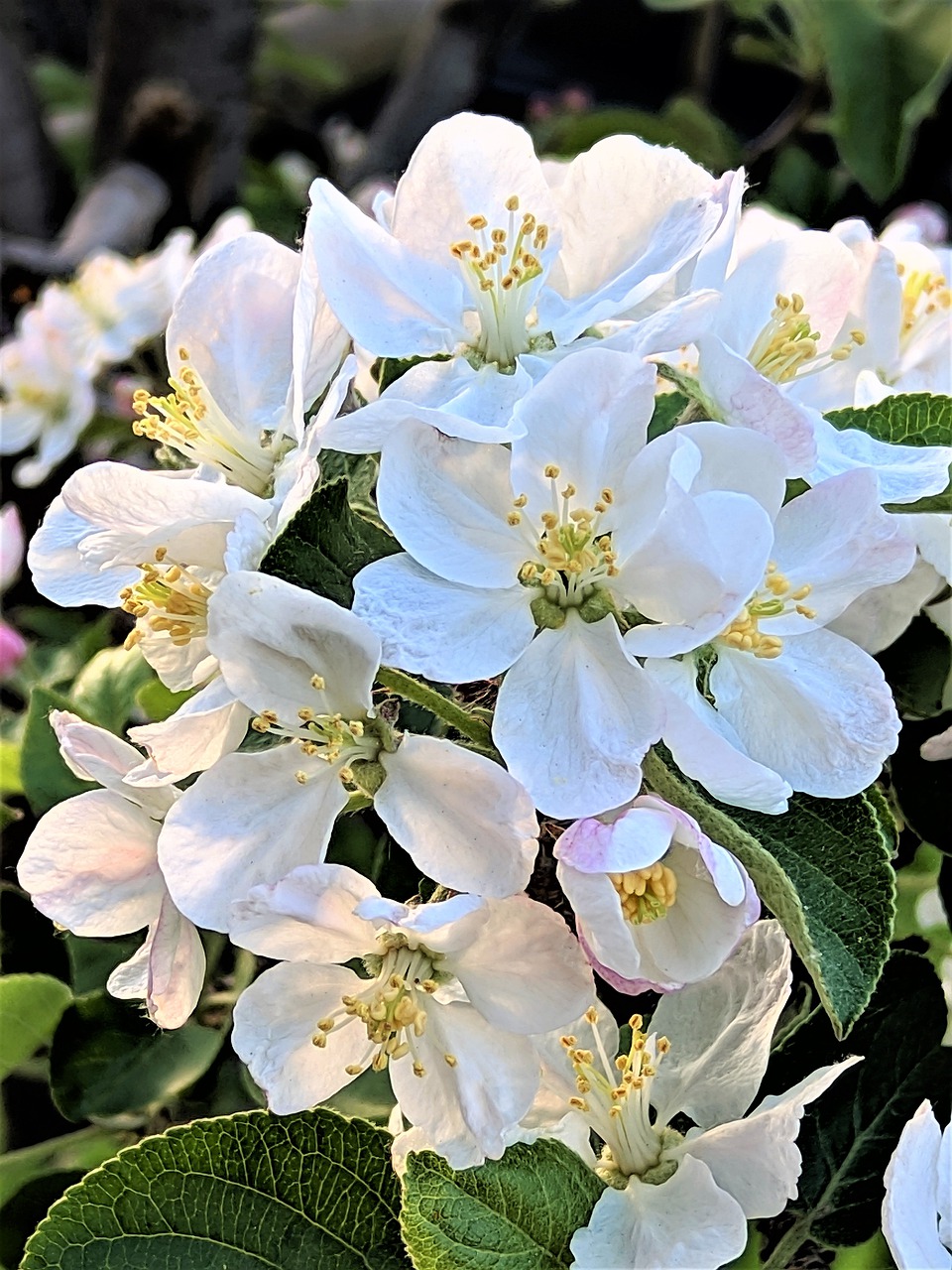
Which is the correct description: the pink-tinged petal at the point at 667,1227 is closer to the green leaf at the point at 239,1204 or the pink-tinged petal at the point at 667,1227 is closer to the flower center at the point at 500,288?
the green leaf at the point at 239,1204

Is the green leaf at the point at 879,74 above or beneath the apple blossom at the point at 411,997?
above

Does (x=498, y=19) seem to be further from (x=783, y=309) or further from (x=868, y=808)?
(x=868, y=808)

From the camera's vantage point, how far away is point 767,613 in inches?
17.5

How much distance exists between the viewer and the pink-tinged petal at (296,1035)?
413 millimetres

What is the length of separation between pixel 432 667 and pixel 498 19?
1516 mm

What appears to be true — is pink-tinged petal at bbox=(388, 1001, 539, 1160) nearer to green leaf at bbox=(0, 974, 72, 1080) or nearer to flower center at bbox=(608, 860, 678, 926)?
flower center at bbox=(608, 860, 678, 926)

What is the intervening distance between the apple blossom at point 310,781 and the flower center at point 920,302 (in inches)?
14.1

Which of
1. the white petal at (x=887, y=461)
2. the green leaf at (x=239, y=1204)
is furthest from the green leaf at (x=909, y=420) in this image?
the green leaf at (x=239, y=1204)

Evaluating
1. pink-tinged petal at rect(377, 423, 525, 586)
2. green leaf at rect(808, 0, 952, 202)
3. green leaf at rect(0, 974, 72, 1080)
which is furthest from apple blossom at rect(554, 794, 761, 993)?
green leaf at rect(808, 0, 952, 202)

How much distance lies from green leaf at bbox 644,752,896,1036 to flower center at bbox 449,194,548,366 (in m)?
0.18

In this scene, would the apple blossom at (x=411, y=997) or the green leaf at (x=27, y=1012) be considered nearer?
the apple blossom at (x=411, y=997)

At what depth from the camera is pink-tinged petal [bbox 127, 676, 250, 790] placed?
41 centimetres

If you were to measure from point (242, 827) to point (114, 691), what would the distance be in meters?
0.34

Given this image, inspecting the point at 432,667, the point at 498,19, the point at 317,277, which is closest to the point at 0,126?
the point at 498,19
